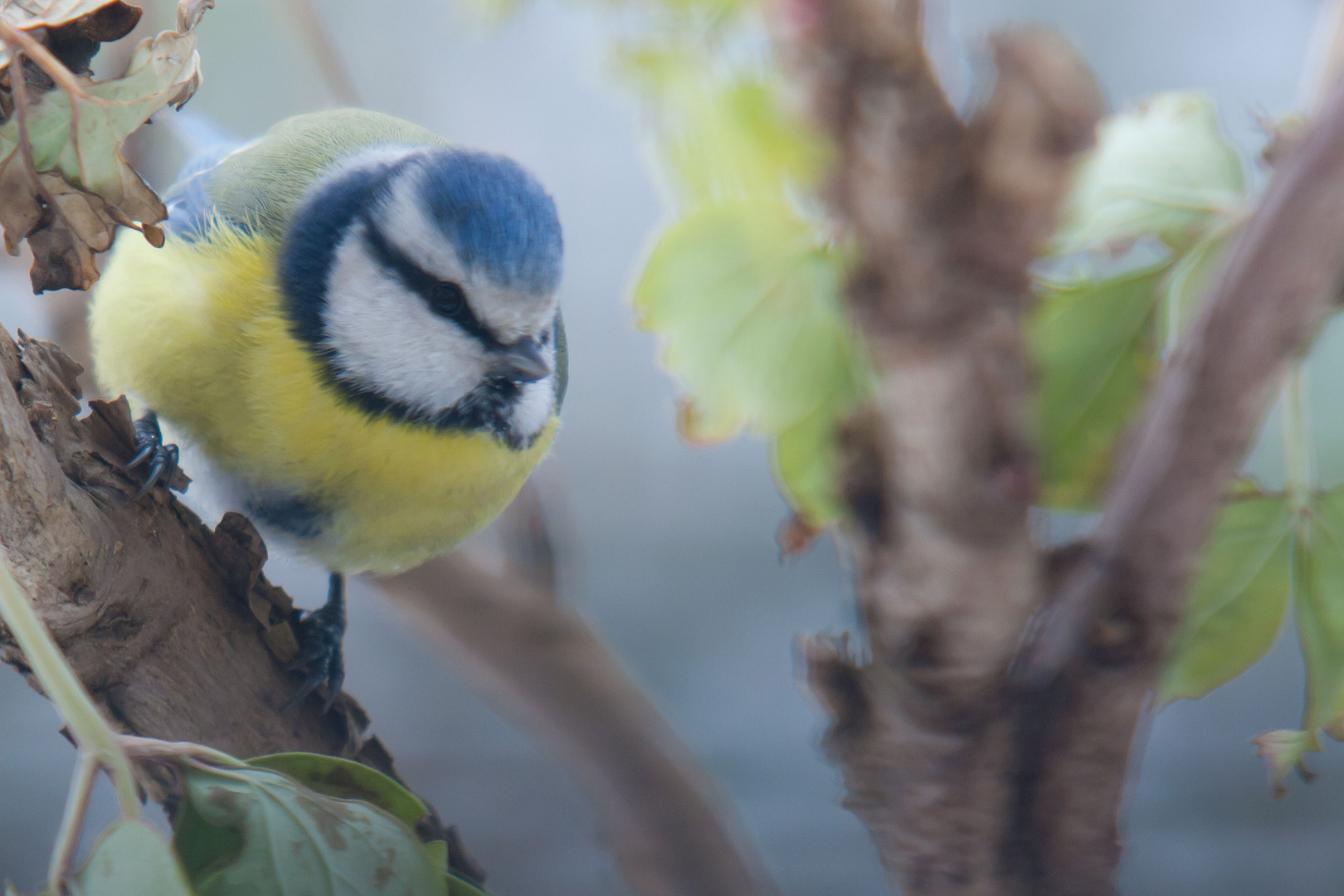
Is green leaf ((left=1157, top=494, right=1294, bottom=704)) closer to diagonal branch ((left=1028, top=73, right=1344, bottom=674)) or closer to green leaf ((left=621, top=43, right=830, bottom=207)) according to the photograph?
diagonal branch ((left=1028, top=73, right=1344, bottom=674))

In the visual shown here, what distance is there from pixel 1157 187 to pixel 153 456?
435 millimetres

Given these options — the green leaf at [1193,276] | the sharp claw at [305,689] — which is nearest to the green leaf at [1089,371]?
the green leaf at [1193,276]

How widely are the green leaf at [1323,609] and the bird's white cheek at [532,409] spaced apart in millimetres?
359

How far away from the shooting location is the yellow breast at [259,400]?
49cm

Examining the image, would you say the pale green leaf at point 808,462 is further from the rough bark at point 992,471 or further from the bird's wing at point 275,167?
the bird's wing at point 275,167

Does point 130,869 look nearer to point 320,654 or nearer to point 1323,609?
point 320,654

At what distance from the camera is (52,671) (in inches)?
8.7

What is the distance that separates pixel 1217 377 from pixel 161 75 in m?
0.33

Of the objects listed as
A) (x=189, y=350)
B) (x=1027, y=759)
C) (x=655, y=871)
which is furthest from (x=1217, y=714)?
(x=189, y=350)

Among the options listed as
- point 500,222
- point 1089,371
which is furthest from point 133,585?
point 1089,371

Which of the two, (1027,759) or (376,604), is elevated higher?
(376,604)

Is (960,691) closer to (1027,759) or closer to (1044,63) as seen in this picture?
(1027,759)

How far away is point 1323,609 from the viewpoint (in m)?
0.34

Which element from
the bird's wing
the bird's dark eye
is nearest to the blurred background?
the bird's wing
